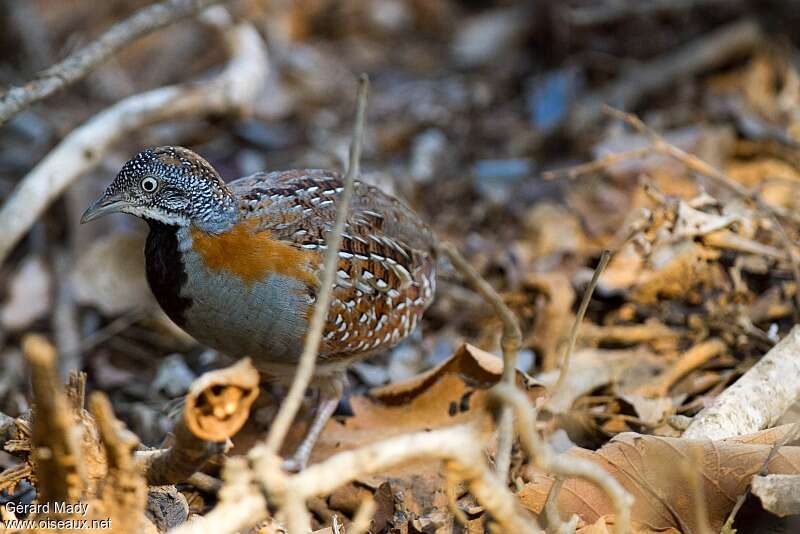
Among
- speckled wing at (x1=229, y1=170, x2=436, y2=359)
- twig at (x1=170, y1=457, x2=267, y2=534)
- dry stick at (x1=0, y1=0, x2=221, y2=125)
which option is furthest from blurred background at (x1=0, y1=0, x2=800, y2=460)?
twig at (x1=170, y1=457, x2=267, y2=534)

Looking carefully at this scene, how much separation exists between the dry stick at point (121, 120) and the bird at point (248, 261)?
56.9 inches

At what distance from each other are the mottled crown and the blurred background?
1345 mm

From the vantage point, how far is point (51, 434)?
8.59 ft

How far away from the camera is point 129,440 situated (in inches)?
106

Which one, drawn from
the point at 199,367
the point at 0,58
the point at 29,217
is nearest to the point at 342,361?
the point at 199,367

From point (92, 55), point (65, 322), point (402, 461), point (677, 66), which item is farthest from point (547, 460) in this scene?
point (677, 66)

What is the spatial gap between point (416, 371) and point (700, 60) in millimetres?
4164

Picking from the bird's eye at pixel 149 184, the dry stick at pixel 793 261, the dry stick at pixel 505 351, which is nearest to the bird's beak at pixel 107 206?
the bird's eye at pixel 149 184

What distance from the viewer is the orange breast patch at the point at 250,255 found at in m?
4.17

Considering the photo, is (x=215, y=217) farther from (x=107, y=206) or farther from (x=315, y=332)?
(x=315, y=332)

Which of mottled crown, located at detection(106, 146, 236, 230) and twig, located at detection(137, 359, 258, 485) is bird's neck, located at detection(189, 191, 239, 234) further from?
twig, located at detection(137, 359, 258, 485)

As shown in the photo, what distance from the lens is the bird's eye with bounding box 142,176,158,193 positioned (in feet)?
13.6

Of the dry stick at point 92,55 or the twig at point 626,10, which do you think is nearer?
the dry stick at point 92,55

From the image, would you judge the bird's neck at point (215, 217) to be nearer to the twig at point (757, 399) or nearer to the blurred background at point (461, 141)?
the blurred background at point (461, 141)
